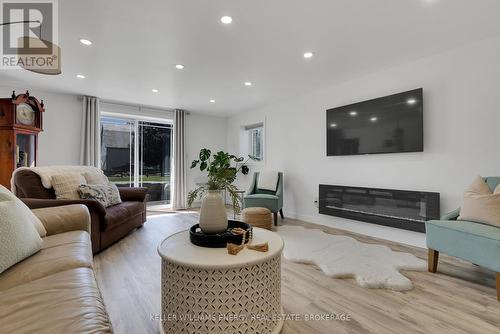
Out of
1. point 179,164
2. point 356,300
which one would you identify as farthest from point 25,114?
point 356,300

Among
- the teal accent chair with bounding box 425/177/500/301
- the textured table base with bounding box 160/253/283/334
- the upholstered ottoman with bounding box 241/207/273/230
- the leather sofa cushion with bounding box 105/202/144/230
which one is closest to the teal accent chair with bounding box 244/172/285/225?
the upholstered ottoman with bounding box 241/207/273/230

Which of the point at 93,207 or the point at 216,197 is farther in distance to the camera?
the point at 93,207

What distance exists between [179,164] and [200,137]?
35.9 inches

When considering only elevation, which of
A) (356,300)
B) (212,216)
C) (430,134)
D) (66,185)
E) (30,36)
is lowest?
(356,300)

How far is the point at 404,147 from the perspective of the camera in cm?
295

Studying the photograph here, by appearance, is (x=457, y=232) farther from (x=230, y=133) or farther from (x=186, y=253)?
(x=230, y=133)

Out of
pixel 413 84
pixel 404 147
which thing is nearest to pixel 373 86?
pixel 413 84

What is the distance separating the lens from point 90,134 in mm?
4461

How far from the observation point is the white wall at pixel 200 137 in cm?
579

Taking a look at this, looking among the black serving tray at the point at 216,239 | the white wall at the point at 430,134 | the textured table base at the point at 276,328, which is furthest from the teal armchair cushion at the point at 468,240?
the black serving tray at the point at 216,239

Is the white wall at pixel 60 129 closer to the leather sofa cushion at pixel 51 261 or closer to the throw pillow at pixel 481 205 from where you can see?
the leather sofa cushion at pixel 51 261

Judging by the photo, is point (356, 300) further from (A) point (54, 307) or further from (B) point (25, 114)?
(B) point (25, 114)

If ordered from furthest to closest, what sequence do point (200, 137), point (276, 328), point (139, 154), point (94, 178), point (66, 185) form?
point (200, 137) → point (139, 154) → point (94, 178) → point (66, 185) → point (276, 328)

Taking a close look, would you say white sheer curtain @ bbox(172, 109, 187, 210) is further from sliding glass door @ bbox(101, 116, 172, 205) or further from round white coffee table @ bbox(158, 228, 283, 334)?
round white coffee table @ bbox(158, 228, 283, 334)
